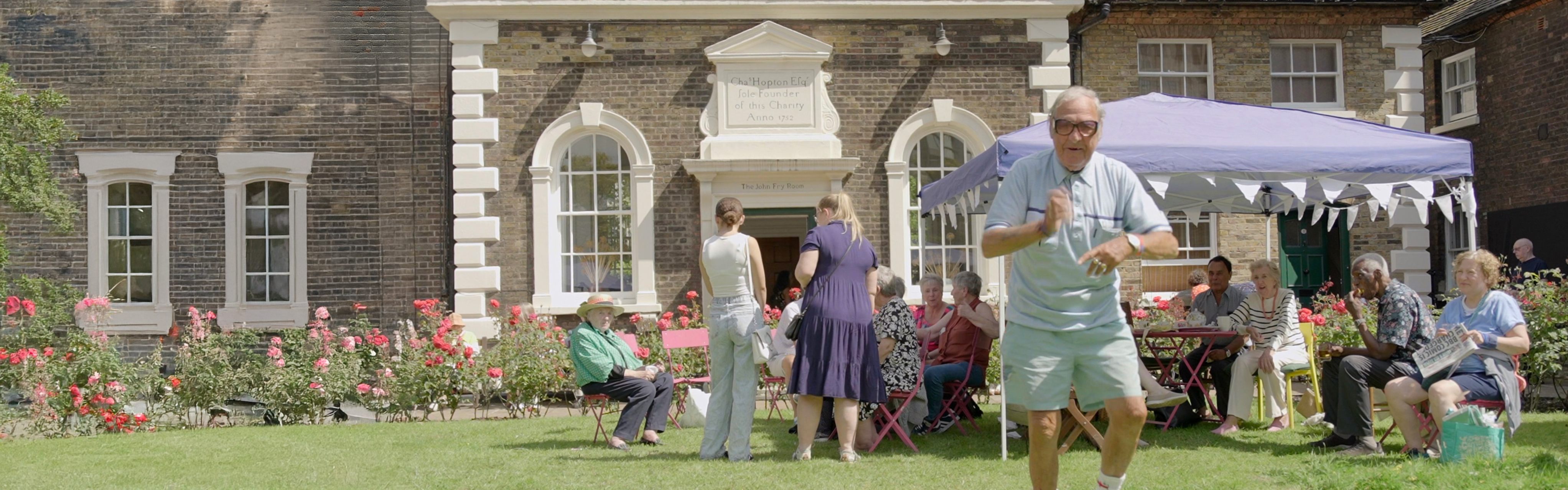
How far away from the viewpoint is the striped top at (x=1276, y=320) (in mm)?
8188

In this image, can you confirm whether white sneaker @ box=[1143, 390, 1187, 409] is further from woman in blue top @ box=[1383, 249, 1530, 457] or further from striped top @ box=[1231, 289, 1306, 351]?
striped top @ box=[1231, 289, 1306, 351]

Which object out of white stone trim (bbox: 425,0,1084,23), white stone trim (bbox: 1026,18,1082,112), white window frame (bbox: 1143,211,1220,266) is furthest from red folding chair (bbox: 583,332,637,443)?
white window frame (bbox: 1143,211,1220,266)

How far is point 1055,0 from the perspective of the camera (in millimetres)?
14000

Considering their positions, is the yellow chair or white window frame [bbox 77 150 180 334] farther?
white window frame [bbox 77 150 180 334]

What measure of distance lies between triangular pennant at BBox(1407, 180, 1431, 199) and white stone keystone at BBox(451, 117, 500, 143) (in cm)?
924

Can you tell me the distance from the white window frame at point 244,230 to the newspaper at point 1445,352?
12.2m

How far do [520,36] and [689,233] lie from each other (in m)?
2.80

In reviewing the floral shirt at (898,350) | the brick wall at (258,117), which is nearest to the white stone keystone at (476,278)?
the brick wall at (258,117)

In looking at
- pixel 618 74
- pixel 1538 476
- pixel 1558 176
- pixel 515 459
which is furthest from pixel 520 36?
pixel 1558 176

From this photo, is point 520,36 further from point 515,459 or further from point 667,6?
point 515,459

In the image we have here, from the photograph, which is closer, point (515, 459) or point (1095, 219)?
point (1095, 219)

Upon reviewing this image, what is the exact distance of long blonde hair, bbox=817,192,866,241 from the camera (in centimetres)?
714

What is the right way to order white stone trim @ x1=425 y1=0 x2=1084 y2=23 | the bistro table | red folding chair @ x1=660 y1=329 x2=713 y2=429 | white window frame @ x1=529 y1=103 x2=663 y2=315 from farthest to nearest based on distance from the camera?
white window frame @ x1=529 y1=103 x2=663 y2=315
white stone trim @ x1=425 y1=0 x2=1084 y2=23
red folding chair @ x1=660 y1=329 x2=713 y2=429
the bistro table

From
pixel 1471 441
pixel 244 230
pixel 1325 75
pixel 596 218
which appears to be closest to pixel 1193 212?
pixel 1325 75
